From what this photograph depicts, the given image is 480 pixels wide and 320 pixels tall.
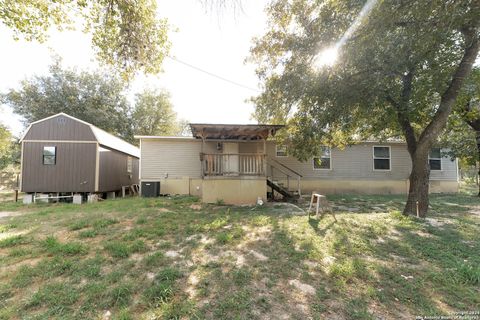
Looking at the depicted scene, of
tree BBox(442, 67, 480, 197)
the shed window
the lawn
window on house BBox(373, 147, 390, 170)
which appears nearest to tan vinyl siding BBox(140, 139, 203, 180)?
the shed window

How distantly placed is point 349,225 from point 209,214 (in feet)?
12.4

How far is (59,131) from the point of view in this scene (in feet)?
33.4

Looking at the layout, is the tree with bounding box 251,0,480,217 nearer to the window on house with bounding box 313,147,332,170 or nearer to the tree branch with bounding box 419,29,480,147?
the tree branch with bounding box 419,29,480,147

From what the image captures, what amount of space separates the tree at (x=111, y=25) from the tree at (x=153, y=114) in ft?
58.0

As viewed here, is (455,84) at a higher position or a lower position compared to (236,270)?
higher

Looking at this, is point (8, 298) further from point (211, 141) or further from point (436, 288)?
point (211, 141)

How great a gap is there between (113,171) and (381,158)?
1498cm

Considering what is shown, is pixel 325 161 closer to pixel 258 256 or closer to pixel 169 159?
pixel 169 159

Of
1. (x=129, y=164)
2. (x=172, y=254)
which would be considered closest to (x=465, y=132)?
(x=172, y=254)

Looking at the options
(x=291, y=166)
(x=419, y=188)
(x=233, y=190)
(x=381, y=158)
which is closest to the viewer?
(x=419, y=188)

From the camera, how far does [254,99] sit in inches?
336

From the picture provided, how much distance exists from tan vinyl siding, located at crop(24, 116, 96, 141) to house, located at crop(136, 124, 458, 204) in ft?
8.27

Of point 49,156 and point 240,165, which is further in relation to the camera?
point 49,156

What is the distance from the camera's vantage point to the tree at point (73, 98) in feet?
58.6
